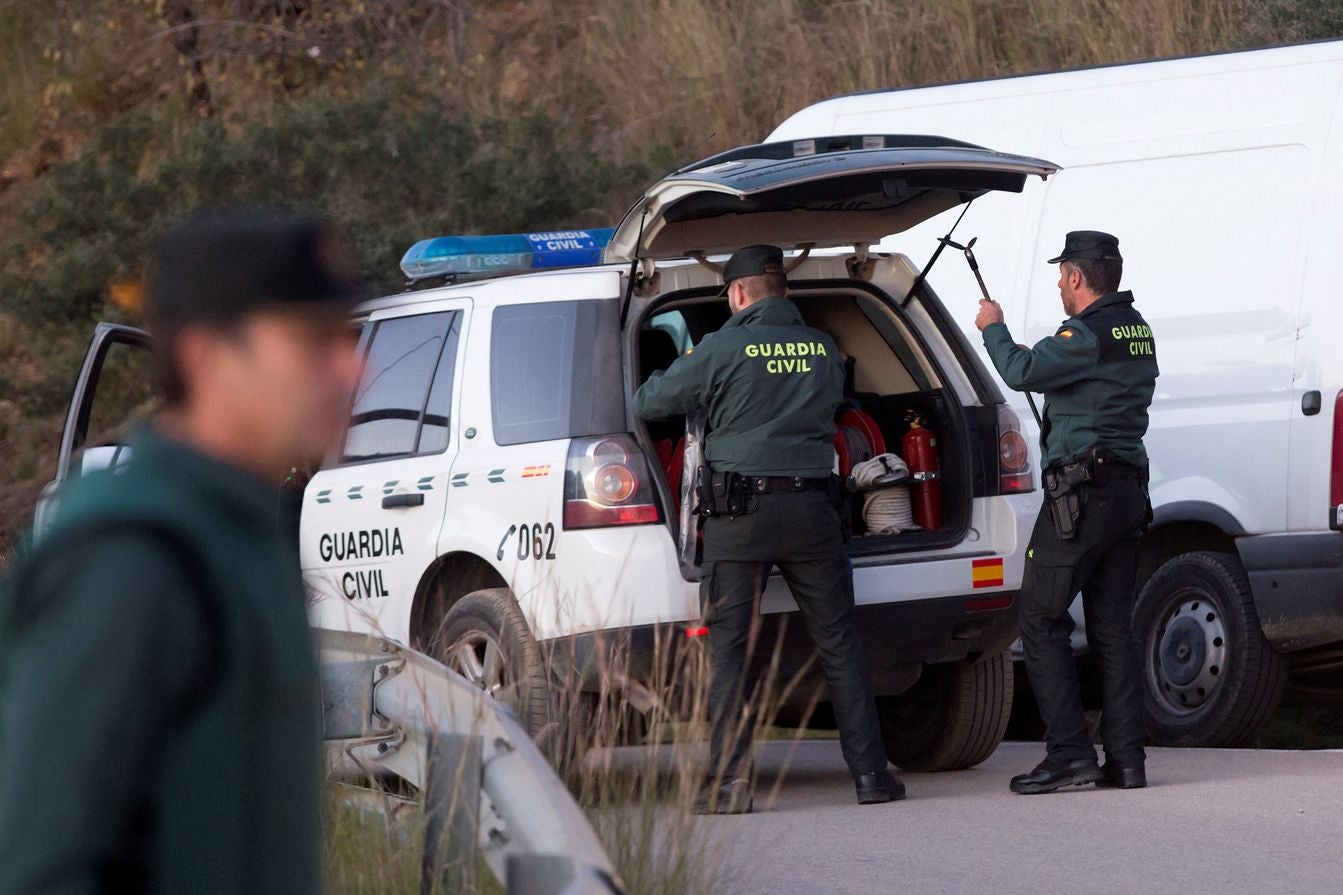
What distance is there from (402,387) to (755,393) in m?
1.57

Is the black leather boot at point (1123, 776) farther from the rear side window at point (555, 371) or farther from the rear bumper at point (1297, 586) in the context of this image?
the rear side window at point (555, 371)

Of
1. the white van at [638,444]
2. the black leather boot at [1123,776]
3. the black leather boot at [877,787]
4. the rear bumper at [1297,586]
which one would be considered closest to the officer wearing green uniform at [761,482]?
the white van at [638,444]

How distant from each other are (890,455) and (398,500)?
174 centimetres

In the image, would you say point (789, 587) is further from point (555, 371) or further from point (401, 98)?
point (401, 98)

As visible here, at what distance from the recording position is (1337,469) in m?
7.36

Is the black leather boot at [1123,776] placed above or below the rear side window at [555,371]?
below

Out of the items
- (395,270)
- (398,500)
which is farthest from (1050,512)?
(395,270)

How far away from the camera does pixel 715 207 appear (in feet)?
21.2

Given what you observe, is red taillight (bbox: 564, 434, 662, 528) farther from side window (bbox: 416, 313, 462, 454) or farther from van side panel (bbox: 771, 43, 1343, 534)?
van side panel (bbox: 771, 43, 1343, 534)

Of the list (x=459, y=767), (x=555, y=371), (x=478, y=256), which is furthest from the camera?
(x=478, y=256)

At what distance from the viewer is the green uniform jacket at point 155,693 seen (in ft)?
5.56

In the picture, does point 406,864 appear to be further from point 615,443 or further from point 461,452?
point 461,452

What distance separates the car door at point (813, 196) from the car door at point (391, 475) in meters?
0.82

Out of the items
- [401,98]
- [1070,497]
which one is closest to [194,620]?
[1070,497]
